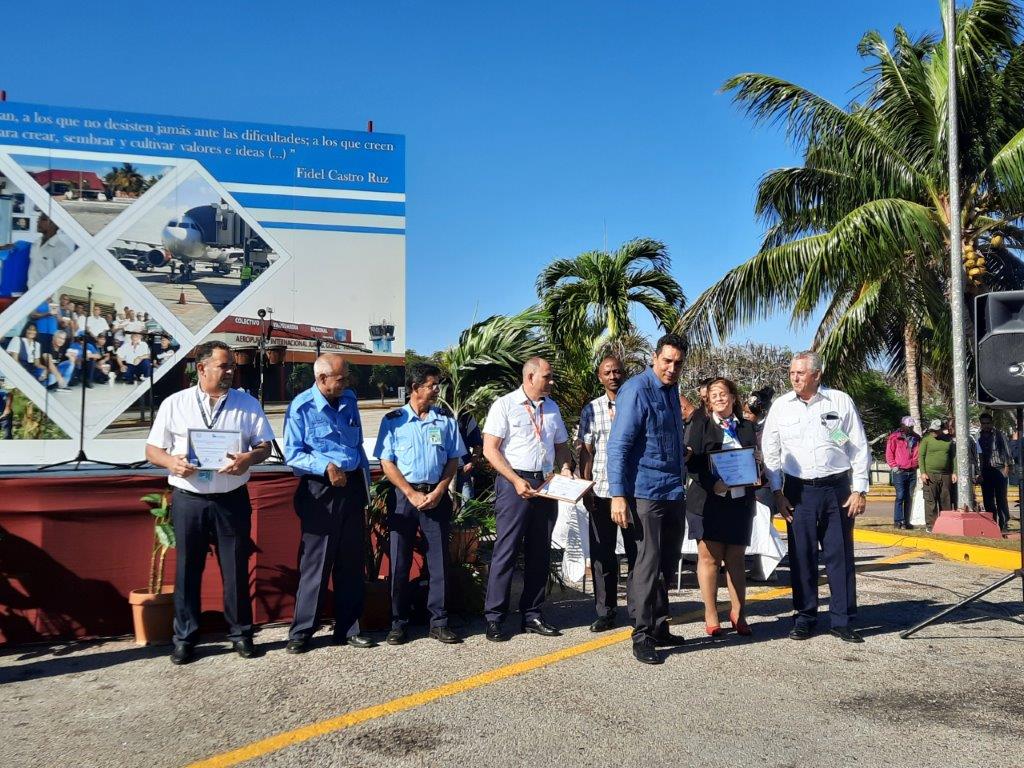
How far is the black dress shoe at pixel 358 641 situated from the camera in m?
5.44

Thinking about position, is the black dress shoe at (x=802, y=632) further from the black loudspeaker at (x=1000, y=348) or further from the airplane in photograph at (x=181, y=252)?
the airplane in photograph at (x=181, y=252)

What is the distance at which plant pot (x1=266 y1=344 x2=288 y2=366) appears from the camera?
31.4 ft

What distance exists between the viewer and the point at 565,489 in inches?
220

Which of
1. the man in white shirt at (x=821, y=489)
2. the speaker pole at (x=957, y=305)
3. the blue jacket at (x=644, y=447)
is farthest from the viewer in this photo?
the speaker pole at (x=957, y=305)

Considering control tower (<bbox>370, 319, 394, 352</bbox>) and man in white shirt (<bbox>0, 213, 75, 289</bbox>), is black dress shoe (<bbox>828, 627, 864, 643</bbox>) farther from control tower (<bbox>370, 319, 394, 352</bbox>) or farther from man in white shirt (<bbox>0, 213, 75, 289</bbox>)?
man in white shirt (<bbox>0, 213, 75, 289</bbox>)

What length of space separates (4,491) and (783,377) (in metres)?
33.7

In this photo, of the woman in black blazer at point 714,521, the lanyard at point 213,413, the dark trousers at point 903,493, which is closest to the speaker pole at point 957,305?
the dark trousers at point 903,493

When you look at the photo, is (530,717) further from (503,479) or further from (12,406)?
(12,406)

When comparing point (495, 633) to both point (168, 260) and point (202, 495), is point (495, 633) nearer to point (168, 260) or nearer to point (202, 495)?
point (202, 495)

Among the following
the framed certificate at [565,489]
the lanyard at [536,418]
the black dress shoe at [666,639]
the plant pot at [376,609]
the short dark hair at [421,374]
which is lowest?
the black dress shoe at [666,639]

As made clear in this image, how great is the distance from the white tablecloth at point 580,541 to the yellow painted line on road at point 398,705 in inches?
52.5

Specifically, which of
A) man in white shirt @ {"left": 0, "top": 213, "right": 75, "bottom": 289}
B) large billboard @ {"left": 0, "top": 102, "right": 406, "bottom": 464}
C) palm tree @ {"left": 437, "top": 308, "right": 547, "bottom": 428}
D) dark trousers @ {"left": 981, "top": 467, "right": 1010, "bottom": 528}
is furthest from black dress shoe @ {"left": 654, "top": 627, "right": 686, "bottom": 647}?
dark trousers @ {"left": 981, "top": 467, "right": 1010, "bottom": 528}

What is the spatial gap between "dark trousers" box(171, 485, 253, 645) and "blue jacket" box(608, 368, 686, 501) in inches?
92.8

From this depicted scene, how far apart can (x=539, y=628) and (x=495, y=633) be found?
0.35 metres
